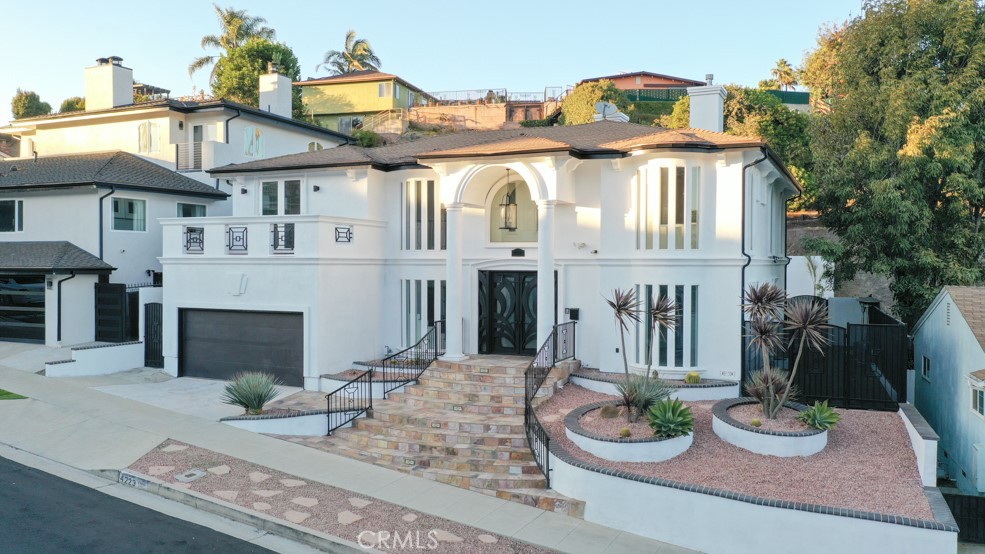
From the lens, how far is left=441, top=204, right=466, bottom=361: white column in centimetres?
1767

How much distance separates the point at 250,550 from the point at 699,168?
12.2m

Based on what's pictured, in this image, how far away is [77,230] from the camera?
77.2ft

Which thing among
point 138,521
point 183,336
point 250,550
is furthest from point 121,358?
point 250,550

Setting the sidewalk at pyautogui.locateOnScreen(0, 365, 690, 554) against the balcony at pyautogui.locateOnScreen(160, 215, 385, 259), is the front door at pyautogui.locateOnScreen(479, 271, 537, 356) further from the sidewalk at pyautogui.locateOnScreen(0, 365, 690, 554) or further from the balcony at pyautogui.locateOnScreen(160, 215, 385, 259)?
the sidewalk at pyautogui.locateOnScreen(0, 365, 690, 554)

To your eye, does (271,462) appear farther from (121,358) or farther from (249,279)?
(121,358)

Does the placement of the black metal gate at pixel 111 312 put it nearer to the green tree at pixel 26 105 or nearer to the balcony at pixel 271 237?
the balcony at pixel 271 237

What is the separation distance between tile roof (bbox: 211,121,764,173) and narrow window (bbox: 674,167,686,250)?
0.94 m

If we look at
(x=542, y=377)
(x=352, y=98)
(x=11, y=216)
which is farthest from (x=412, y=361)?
(x=352, y=98)

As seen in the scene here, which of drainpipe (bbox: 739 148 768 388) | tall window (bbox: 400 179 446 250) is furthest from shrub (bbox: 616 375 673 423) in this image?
tall window (bbox: 400 179 446 250)

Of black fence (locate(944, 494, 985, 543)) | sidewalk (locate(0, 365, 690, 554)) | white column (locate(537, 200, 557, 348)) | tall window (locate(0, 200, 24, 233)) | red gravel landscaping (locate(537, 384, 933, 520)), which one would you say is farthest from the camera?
tall window (locate(0, 200, 24, 233))

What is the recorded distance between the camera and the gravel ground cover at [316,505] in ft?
33.0

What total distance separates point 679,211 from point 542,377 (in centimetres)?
500

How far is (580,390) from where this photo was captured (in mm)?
16266

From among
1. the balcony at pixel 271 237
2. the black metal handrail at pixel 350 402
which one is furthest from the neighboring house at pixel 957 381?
the balcony at pixel 271 237
